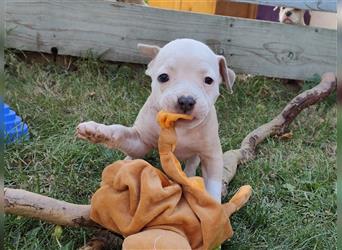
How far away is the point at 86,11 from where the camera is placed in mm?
3105

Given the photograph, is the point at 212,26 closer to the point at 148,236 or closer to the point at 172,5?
the point at 172,5

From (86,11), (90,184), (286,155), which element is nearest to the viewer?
(90,184)

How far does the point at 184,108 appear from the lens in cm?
153

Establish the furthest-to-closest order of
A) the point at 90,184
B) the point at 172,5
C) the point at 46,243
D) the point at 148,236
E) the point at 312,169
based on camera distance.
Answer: the point at 172,5
the point at 312,169
the point at 90,184
the point at 46,243
the point at 148,236

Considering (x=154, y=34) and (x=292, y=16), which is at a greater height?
(x=292, y=16)

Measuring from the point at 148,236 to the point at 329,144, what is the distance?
1675mm

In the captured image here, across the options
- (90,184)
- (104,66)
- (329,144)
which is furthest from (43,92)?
(329,144)

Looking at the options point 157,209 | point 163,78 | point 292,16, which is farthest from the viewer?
point 292,16

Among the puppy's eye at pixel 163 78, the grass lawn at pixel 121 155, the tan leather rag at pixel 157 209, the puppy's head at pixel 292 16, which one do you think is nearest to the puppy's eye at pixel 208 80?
the puppy's eye at pixel 163 78

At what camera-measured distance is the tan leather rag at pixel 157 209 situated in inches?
52.5

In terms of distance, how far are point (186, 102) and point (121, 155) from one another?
2.28 ft

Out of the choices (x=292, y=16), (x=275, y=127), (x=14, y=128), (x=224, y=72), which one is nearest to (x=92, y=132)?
(x=224, y=72)

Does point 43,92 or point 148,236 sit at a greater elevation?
point 148,236

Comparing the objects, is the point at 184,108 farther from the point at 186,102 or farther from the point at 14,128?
the point at 14,128
